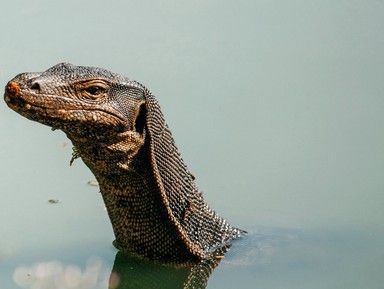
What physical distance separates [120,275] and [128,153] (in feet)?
2.97

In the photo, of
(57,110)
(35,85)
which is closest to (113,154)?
(57,110)

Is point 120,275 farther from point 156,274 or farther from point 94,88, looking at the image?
point 94,88

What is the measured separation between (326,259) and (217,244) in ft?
2.22

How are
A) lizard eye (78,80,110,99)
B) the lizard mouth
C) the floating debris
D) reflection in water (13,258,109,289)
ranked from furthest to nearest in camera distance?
the floating debris, reflection in water (13,258,109,289), lizard eye (78,80,110,99), the lizard mouth

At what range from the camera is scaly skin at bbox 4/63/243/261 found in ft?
18.0

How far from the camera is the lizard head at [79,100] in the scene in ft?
17.6

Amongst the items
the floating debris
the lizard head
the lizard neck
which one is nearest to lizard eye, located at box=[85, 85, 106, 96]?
the lizard head

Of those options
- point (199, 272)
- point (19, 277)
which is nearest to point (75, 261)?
point (19, 277)

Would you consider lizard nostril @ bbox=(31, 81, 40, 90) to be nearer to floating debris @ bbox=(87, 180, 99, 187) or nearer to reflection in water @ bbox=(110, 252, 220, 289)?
reflection in water @ bbox=(110, 252, 220, 289)

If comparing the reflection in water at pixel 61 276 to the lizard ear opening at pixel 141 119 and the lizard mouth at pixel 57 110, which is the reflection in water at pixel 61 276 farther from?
the lizard mouth at pixel 57 110

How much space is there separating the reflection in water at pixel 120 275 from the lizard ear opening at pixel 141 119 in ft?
2.85

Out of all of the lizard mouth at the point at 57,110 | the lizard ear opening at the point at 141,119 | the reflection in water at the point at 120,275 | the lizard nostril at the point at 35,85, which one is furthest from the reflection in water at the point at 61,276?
the lizard nostril at the point at 35,85

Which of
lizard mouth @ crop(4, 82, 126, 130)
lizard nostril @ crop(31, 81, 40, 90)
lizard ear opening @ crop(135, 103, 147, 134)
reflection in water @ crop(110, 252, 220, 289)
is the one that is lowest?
reflection in water @ crop(110, 252, 220, 289)

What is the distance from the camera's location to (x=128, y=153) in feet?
18.8
